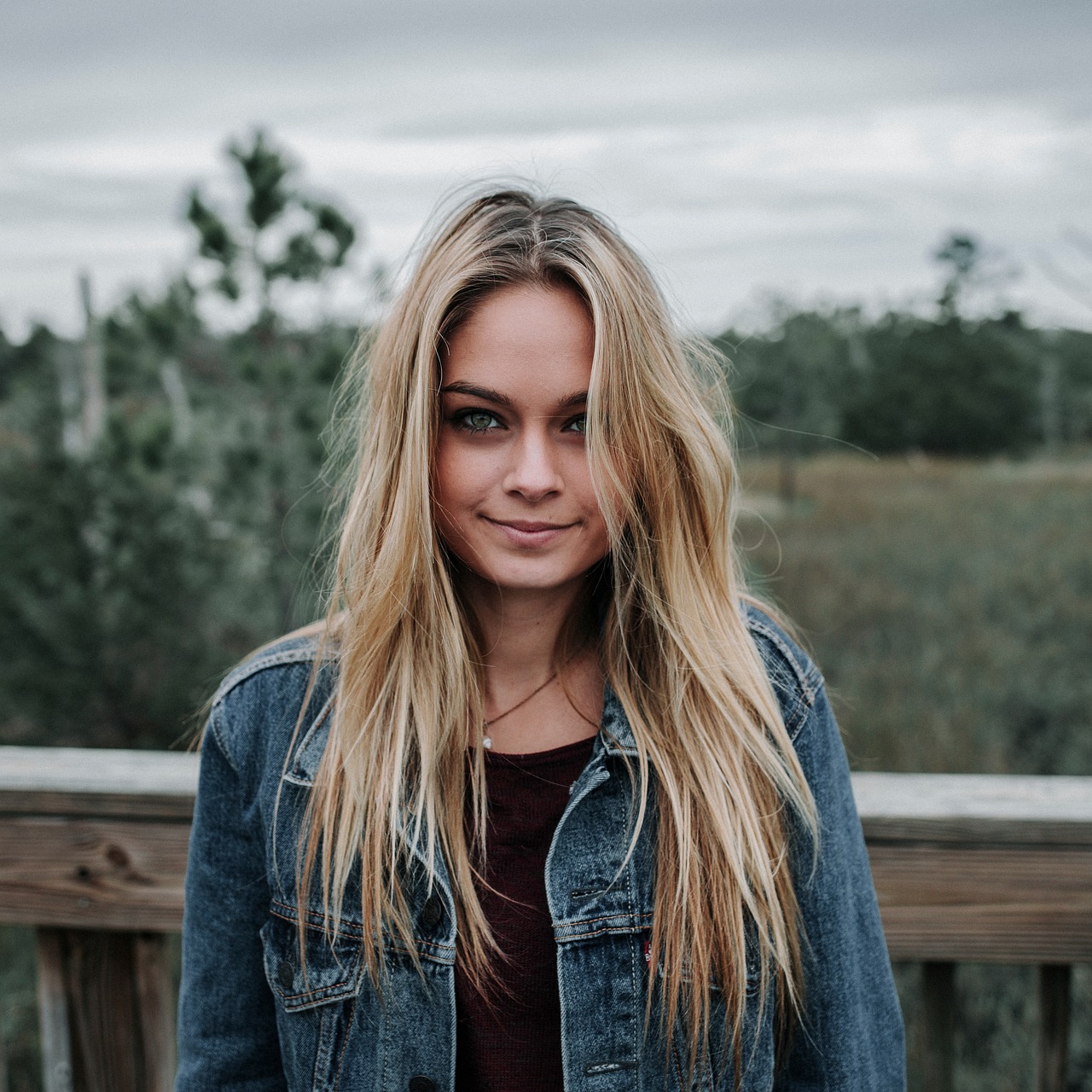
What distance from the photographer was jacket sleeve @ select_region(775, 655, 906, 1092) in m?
1.18

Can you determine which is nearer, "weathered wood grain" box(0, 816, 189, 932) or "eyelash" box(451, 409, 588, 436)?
"eyelash" box(451, 409, 588, 436)

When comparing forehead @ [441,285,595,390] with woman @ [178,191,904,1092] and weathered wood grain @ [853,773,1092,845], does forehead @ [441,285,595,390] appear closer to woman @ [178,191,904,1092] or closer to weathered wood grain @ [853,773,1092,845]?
woman @ [178,191,904,1092]

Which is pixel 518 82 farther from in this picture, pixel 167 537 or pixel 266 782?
pixel 266 782

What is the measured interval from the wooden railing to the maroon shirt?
1.45 ft

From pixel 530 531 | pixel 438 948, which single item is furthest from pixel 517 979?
pixel 530 531

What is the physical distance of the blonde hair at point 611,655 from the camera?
46.9 inches

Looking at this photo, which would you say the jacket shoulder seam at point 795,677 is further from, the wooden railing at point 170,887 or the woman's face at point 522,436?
the woman's face at point 522,436

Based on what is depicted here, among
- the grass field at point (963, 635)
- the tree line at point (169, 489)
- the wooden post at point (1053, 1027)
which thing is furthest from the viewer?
the tree line at point (169, 489)

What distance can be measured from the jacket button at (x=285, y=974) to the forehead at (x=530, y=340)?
0.79 meters

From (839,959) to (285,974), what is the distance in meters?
0.70

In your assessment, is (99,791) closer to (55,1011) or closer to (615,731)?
(55,1011)

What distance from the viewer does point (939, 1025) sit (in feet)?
4.24

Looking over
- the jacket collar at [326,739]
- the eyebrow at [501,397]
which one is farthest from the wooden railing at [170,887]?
the eyebrow at [501,397]

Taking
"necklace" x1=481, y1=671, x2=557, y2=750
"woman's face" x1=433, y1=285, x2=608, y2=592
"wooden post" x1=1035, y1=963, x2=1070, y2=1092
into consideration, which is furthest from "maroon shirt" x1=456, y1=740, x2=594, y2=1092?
"wooden post" x1=1035, y1=963, x2=1070, y2=1092
